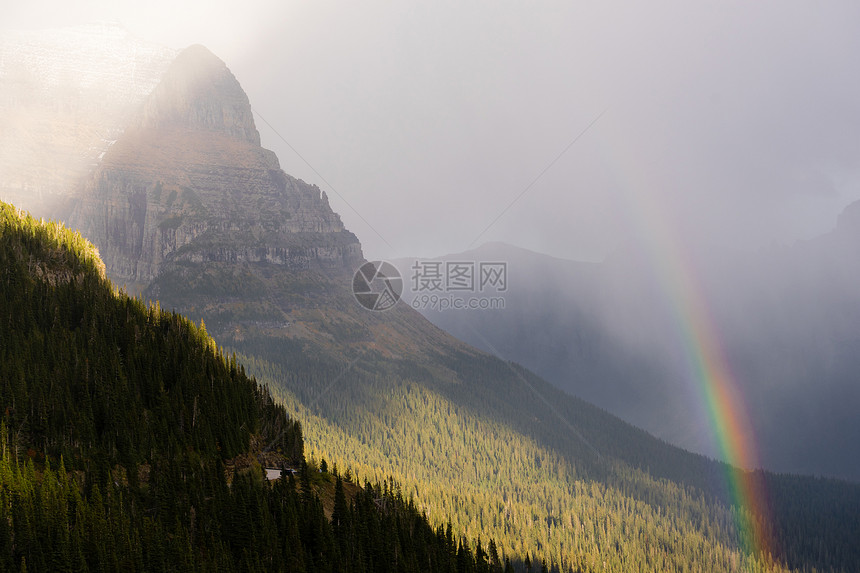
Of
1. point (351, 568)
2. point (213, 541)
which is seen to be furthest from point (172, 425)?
point (351, 568)

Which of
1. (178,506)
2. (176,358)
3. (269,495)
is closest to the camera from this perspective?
(178,506)

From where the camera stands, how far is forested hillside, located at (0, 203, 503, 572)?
3022 inches

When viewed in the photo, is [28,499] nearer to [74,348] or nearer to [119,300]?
[74,348]

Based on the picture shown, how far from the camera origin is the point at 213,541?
3292 inches

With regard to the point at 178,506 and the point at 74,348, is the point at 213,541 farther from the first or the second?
the point at 74,348

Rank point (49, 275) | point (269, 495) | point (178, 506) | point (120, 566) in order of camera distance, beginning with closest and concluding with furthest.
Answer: point (120, 566) < point (178, 506) < point (269, 495) < point (49, 275)

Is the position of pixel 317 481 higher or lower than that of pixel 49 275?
lower

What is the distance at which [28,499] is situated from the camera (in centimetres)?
7638

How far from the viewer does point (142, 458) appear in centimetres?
10306

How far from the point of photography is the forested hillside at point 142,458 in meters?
76.8

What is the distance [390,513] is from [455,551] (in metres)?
15.7

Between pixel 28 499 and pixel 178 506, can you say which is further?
pixel 178 506

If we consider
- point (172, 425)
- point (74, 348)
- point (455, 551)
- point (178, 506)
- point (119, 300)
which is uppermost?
point (119, 300)

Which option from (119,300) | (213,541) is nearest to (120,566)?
(213,541)
